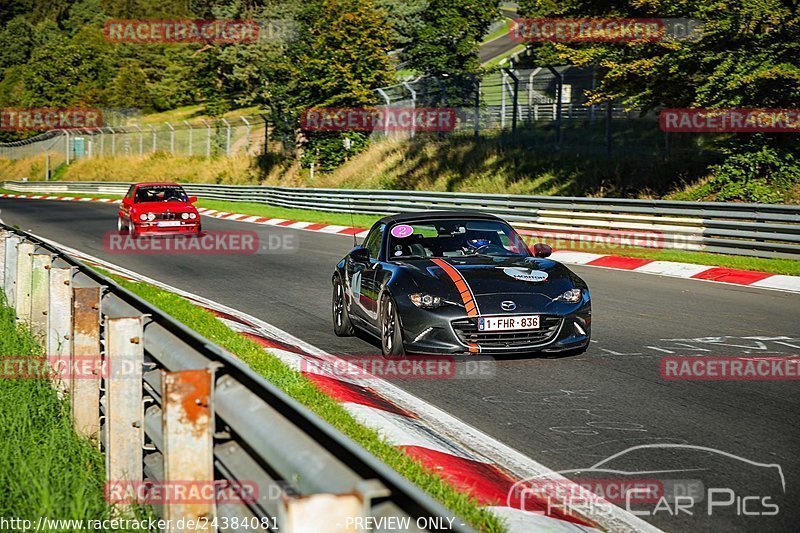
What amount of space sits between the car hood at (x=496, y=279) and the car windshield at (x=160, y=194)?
1734cm

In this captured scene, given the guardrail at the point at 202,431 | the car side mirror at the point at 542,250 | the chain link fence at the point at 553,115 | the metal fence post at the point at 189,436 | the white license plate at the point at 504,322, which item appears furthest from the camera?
the chain link fence at the point at 553,115

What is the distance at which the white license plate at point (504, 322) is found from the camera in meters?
8.92

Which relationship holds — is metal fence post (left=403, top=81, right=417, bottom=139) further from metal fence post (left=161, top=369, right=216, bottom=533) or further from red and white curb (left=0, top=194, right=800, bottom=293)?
metal fence post (left=161, top=369, right=216, bottom=533)

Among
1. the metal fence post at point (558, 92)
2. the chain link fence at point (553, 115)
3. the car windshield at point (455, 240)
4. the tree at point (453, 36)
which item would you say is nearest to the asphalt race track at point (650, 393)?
the car windshield at point (455, 240)

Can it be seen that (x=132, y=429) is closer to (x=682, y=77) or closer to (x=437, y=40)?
(x=682, y=77)

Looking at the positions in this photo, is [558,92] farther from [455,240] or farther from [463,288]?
[463,288]

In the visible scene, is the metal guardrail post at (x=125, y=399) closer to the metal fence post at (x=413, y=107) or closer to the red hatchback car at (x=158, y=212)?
the red hatchback car at (x=158, y=212)

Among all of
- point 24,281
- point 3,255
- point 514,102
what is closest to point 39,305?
point 24,281

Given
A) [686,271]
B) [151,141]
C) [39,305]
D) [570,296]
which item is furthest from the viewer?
[151,141]

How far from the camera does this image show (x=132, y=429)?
473 centimetres

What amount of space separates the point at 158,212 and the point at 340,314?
15.2 m

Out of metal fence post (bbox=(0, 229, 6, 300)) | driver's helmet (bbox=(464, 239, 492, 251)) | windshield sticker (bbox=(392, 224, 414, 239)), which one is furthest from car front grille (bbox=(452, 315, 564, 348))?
metal fence post (bbox=(0, 229, 6, 300))

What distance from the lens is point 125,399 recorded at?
4793mm

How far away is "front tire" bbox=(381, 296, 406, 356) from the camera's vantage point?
30.2ft
